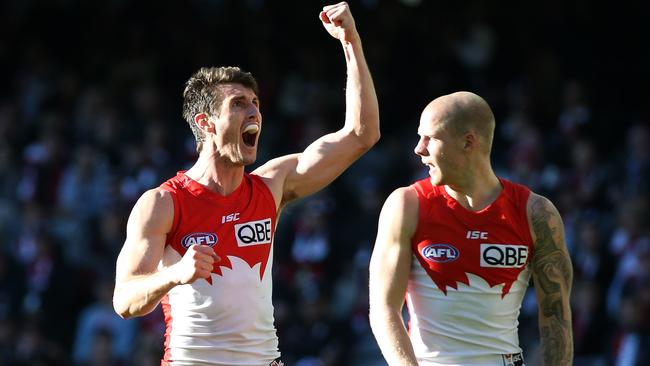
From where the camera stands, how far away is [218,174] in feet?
21.7

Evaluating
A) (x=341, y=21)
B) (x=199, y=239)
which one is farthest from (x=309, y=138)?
(x=199, y=239)

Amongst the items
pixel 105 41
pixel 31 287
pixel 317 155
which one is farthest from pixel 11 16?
pixel 317 155

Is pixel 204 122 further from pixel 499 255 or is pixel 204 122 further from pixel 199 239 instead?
pixel 499 255

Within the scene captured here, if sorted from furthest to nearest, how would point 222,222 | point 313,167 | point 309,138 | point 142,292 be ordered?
point 309,138 → point 313,167 → point 222,222 → point 142,292

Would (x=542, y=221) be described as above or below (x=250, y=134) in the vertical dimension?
below

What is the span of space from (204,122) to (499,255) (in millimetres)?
1729

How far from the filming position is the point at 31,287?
14.1m

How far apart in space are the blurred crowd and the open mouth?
5.99 m

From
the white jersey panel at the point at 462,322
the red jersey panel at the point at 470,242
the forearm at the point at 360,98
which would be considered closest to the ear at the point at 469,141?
the red jersey panel at the point at 470,242

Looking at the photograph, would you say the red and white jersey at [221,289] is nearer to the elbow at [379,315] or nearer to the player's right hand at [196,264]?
the elbow at [379,315]

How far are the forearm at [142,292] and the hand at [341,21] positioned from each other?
1.74 m

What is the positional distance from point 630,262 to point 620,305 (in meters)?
0.56

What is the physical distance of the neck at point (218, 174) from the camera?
6.59 metres

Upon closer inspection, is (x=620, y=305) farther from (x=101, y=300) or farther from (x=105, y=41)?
(x=105, y=41)
